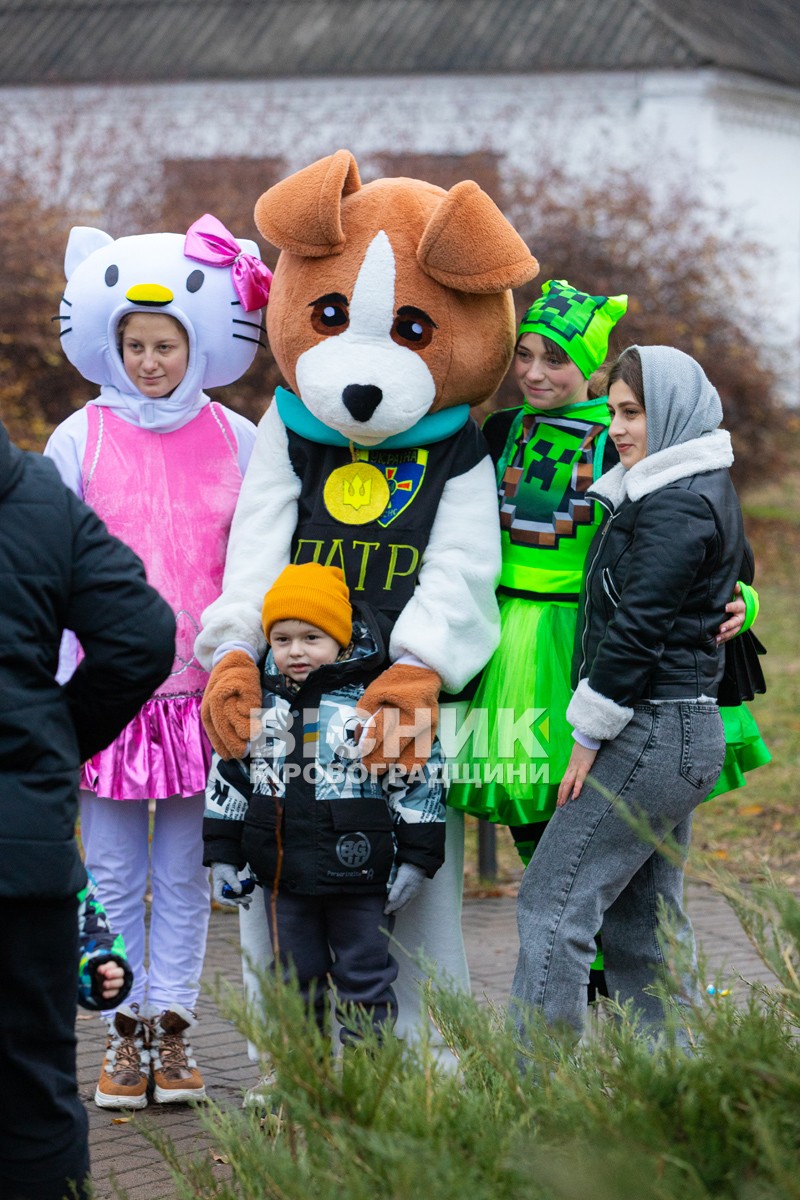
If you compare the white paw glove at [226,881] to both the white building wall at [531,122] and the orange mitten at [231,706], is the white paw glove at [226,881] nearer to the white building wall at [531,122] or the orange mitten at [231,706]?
the orange mitten at [231,706]

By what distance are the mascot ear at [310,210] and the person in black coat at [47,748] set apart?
1.35 metres

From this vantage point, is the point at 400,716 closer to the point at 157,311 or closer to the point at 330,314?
the point at 330,314

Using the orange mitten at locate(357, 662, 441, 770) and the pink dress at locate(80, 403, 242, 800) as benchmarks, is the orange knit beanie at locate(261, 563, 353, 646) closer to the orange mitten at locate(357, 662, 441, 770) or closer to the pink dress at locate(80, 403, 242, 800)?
the orange mitten at locate(357, 662, 441, 770)

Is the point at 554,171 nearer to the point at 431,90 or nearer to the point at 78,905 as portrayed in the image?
the point at 431,90

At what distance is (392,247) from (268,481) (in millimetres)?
662

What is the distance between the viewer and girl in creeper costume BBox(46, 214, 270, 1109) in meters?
4.11

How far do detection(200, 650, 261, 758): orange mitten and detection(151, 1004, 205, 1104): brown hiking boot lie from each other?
823 mm

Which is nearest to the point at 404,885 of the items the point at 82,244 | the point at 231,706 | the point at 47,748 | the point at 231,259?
the point at 231,706

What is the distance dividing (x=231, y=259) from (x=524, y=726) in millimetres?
1512

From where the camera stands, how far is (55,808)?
2.74m

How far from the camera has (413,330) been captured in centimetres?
399

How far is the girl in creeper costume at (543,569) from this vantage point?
3904 millimetres

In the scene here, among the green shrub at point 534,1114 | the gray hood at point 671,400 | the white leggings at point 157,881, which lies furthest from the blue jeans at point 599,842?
the white leggings at point 157,881

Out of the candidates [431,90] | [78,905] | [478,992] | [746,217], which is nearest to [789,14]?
[746,217]
